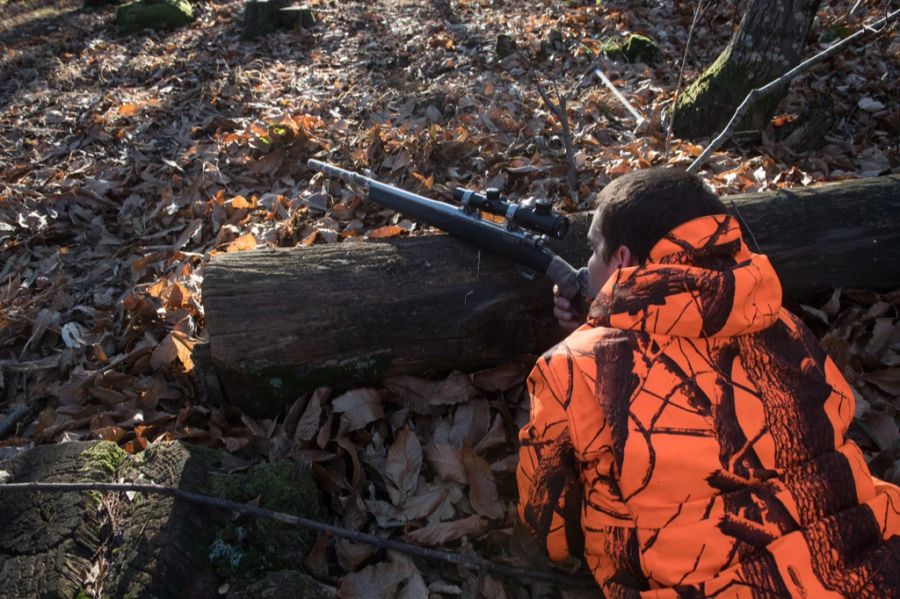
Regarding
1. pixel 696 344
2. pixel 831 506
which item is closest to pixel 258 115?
pixel 696 344

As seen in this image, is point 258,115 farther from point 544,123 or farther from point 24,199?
point 544,123

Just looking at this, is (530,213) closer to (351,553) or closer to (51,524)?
(351,553)

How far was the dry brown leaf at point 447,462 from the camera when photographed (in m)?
2.83

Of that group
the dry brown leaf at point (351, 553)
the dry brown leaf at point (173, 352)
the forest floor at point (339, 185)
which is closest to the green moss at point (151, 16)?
the forest floor at point (339, 185)

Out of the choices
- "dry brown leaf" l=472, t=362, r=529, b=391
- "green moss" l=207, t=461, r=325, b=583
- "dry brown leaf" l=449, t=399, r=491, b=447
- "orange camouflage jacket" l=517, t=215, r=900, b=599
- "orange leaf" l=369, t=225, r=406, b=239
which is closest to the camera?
"orange camouflage jacket" l=517, t=215, r=900, b=599

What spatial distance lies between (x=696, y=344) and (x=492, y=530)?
1.32 meters

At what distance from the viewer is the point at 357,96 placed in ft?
23.1

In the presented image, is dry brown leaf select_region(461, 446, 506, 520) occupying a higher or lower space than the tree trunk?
lower

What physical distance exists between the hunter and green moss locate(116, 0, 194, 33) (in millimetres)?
10879

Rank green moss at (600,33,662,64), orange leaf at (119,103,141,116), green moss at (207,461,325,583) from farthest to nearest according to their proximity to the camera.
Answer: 1. green moss at (600,33,662,64)
2. orange leaf at (119,103,141,116)
3. green moss at (207,461,325,583)

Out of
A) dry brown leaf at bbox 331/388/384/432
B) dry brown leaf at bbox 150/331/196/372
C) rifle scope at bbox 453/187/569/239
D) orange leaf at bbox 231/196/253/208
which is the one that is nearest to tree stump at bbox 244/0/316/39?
orange leaf at bbox 231/196/253/208

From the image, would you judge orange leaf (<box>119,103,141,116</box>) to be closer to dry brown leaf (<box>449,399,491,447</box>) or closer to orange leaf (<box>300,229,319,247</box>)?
orange leaf (<box>300,229,319,247</box>)

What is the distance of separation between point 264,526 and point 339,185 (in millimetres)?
3304

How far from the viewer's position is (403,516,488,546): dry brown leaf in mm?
2590
